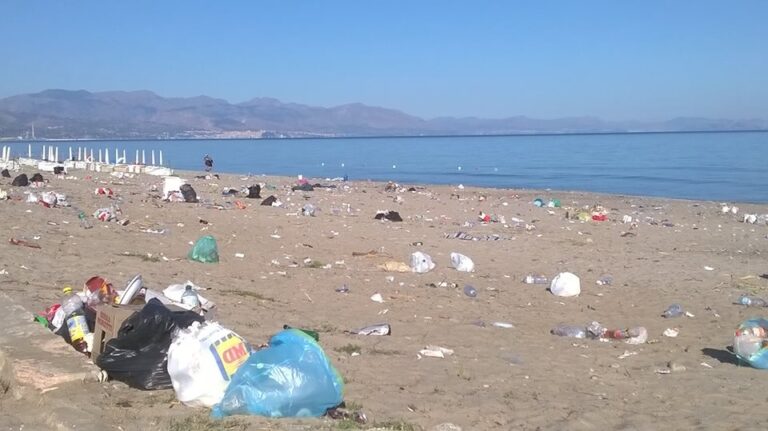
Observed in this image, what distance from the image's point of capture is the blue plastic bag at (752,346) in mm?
6043

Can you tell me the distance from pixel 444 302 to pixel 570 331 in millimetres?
1657

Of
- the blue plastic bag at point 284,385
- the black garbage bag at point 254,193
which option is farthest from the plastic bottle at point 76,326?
the black garbage bag at point 254,193

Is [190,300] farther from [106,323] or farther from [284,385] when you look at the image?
[284,385]

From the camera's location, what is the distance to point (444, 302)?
27.9 ft

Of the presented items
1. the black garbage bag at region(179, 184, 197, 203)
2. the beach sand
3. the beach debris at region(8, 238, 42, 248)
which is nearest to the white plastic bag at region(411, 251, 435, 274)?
the beach sand

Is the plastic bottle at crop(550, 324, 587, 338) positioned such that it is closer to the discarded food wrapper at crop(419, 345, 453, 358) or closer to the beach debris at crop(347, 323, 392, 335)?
the discarded food wrapper at crop(419, 345, 453, 358)

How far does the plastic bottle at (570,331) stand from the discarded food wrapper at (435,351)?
1525 millimetres

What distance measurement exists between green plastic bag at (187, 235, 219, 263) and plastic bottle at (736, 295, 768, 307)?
21.7 feet

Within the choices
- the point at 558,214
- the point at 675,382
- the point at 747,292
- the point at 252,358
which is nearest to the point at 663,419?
the point at 675,382

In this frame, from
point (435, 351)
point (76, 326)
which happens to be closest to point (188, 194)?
point (435, 351)

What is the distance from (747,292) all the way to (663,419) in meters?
5.49

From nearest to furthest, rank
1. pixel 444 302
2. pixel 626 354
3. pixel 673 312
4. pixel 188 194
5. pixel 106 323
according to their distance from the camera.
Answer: pixel 106 323, pixel 626 354, pixel 673 312, pixel 444 302, pixel 188 194

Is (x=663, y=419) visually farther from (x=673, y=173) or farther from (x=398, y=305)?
(x=673, y=173)

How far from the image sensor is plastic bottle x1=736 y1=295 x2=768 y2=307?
8.62m
